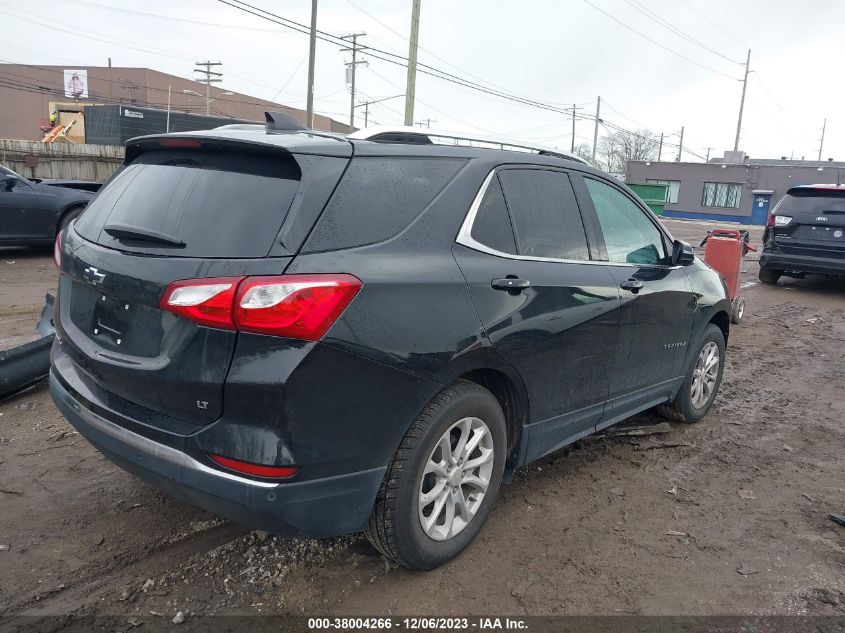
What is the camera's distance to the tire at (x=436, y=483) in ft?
8.26

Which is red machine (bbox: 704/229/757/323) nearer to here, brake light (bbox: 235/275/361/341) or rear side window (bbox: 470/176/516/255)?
rear side window (bbox: 470/176/516/255)

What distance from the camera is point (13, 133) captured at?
222 ft

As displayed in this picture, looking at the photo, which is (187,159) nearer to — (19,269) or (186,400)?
(186,400)

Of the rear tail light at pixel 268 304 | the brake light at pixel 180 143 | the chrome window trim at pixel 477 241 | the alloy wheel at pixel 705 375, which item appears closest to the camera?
the rear tail light at pixel 268 304

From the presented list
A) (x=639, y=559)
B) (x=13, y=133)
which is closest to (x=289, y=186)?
(x=639, y=559)

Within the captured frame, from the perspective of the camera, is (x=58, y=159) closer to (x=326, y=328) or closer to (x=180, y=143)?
(x=180, y=143)

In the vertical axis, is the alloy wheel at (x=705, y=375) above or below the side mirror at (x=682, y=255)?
below

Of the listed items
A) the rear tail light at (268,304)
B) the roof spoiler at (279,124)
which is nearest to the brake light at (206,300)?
the rear tail light at (268,304)

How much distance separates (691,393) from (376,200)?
3.15 metres

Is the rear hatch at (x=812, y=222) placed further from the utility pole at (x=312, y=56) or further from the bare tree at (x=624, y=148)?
the bare tree at (x=624, y=148)

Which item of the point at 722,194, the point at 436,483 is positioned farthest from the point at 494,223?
the point at 722,194

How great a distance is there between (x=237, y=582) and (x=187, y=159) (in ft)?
5.86

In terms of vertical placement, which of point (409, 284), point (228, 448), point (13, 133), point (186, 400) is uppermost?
point (13, 133)

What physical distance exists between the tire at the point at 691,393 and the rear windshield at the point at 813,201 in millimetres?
7192
